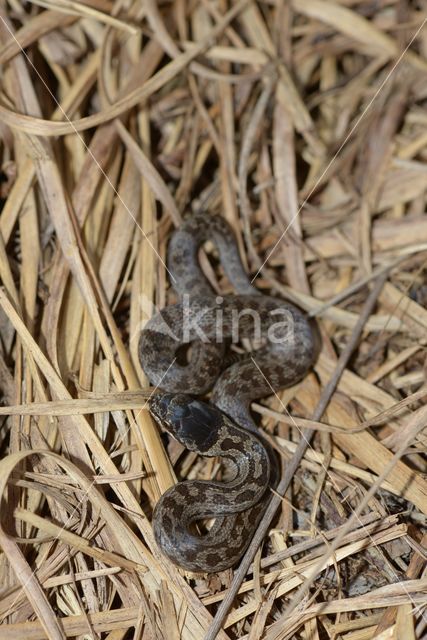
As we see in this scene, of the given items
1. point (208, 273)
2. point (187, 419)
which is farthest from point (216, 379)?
point (208, 273)

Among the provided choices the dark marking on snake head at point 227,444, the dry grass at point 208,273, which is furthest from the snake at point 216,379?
the dry grass at point 208,273

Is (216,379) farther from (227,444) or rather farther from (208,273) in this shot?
(208,273)

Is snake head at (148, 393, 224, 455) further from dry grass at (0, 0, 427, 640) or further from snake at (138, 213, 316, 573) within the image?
dry grass at (0, 0, 427, 640)

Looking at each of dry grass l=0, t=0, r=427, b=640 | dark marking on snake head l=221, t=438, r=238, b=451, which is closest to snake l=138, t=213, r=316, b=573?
dark marking on snake head l=221, t=438, r=238, b=451

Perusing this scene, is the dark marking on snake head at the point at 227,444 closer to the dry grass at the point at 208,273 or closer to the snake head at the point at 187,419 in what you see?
the snake head at the point at 187,419

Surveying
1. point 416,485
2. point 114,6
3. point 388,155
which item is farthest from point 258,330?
point 114,6

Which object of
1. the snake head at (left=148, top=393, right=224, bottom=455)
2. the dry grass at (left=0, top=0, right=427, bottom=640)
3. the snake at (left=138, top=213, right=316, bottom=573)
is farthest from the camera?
the snake head at (left=148, top=393, right=224, bottom=455)

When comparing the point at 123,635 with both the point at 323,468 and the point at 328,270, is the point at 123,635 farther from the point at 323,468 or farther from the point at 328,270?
the point at 328,270
